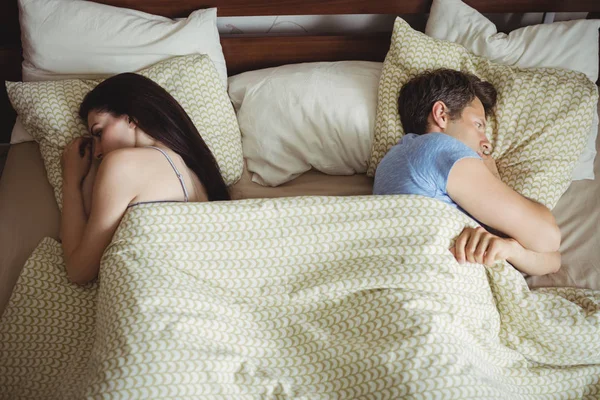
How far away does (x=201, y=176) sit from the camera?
144cm

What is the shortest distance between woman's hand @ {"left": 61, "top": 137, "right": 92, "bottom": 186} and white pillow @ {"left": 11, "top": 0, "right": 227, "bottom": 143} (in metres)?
0.29

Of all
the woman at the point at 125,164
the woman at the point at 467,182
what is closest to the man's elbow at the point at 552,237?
the woman at the point at 467,182

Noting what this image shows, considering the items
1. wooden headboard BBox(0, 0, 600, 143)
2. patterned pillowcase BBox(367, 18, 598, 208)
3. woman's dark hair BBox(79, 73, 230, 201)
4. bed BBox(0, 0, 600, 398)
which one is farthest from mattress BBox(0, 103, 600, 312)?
wooden headboard BBox(0, 0, 600, 143)

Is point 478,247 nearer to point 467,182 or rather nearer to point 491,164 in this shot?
point 467,182

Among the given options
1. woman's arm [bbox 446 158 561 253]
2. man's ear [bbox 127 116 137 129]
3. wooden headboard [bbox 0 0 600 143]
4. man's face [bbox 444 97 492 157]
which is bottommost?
woman's arm [bbox 446 158 561 253]

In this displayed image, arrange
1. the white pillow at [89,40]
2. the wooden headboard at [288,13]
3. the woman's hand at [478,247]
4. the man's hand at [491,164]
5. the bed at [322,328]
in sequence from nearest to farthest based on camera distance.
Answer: the bed at [322,328] → the woman's hand at [478,247] → the man's hand at [491,164] → the white pillow at [89,40] → the wooden headboard at [288,13]

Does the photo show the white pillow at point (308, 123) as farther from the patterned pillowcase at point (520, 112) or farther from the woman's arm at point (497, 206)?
the woman's arm at point (497, 206)

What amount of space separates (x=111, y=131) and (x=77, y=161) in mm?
169

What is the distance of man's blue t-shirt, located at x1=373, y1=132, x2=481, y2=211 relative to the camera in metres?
1.24

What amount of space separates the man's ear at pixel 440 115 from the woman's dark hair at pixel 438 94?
1 cm

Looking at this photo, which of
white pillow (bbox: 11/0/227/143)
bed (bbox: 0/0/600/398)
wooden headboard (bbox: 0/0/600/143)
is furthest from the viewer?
wooden headboard (bbox: 0/0/600/143)

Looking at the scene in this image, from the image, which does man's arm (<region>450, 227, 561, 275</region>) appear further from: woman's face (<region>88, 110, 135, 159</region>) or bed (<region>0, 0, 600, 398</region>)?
woman's face (<region>88, 110, 135, 159</region>)

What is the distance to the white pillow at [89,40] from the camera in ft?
5.20

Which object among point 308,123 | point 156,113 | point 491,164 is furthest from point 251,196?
point 491,164
